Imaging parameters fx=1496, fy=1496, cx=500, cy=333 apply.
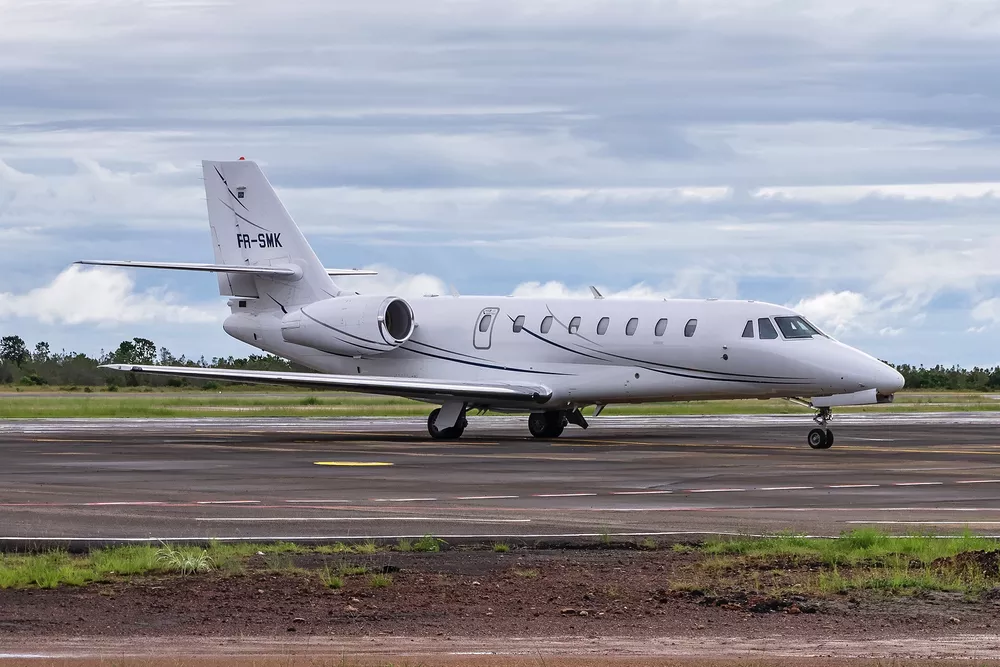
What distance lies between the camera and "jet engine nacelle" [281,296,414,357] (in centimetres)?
3800

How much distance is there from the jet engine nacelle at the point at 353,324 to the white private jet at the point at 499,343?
0.13 feet

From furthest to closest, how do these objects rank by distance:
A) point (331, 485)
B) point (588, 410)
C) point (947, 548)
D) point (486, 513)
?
point (588, 410), point (331, 485), point (486, 513), point (947, 548)

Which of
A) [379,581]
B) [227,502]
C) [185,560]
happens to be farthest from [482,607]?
[227,502]

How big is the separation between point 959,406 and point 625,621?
57.5 meters

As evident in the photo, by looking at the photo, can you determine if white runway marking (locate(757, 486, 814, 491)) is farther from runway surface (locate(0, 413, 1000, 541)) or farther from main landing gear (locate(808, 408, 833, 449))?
main landing gear (locate(808, 408, 833, 449))

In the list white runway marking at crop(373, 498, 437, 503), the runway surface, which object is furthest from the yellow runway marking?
white runway marking at crop(373, 498, 437, 503)

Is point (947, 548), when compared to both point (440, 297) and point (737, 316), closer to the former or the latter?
point (737, 316)

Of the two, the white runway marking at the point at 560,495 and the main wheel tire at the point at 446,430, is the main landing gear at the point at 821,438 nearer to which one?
the main wheel tire at the point at 446,430

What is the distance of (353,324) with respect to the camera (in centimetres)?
3819

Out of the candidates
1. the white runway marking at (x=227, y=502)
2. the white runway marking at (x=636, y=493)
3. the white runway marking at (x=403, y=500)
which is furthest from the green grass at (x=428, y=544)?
the white runway marking at (x=636, y=493)

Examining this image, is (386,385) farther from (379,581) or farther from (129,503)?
(379,581)

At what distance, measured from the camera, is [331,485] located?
21.4 meters

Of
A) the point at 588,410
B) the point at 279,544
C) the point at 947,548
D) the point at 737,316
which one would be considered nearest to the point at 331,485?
the point at 279,544

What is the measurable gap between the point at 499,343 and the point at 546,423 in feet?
7.52
